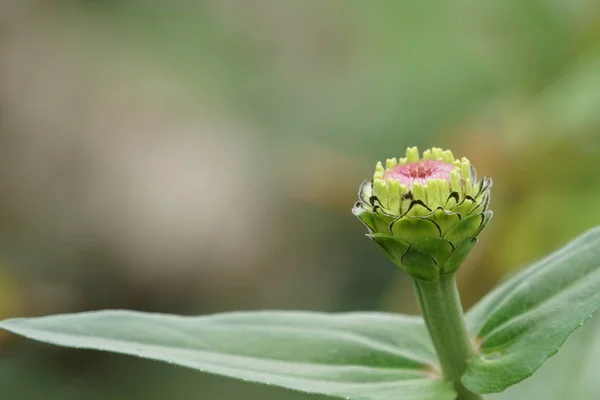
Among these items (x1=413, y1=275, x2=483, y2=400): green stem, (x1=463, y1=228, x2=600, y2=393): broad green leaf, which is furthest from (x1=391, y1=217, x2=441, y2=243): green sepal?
(x1=463, y1=228, x2=600, y2=393): broad green leaf

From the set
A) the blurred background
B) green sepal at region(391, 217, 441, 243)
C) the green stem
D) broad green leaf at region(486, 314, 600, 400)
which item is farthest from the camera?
the blurred background

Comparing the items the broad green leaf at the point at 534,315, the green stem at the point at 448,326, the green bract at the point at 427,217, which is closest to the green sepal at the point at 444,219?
the green bract at the point at 427,217

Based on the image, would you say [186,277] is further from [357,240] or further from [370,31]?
[370,31]

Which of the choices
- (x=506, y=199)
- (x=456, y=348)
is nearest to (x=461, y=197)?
(x=456, y=348)

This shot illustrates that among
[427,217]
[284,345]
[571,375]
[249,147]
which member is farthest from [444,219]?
[249,147]

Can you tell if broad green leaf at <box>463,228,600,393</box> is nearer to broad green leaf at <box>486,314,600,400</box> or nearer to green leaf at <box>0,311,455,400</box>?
green leaf at <box>0,311,455,400</box>

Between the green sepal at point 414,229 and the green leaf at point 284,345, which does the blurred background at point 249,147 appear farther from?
the green sepal at point 414,229

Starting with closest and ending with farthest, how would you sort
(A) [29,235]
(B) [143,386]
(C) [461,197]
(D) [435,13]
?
(C) [461,197]
(B) [143,386]
(A) [29,235]
(D) [435,13]
